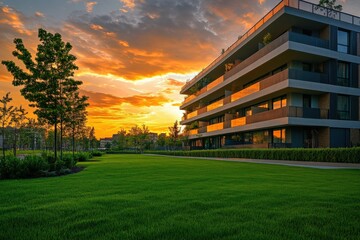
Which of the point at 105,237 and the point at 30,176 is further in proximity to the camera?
the point at 30,176

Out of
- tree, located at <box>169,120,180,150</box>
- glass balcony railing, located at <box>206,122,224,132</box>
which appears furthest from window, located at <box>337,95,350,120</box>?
tree, located at <box>169,120,180,150</box>

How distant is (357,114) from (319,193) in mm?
27176

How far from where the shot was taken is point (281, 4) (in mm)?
28406

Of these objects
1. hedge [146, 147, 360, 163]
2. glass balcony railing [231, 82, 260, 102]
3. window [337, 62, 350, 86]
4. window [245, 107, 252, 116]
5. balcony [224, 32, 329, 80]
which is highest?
balcony [224, 32, 329, 80]

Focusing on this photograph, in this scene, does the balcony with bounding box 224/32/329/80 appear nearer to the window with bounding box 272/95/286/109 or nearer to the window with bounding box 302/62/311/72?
the window with bounding box 302/62/311/72

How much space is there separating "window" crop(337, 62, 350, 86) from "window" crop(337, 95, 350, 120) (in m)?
1.48

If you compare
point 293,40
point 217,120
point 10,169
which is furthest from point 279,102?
point 10,169

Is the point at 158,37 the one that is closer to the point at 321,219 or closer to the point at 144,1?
the point at 144,1

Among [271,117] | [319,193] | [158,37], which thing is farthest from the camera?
[271,117]

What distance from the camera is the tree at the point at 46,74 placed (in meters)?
15.5

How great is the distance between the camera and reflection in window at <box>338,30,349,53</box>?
29.6 metres

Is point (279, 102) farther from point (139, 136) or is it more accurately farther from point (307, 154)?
point (139, 136)

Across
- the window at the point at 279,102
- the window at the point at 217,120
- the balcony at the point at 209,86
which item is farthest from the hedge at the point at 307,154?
the window at the point at 217,120

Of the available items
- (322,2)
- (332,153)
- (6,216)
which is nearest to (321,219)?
(6,216)
